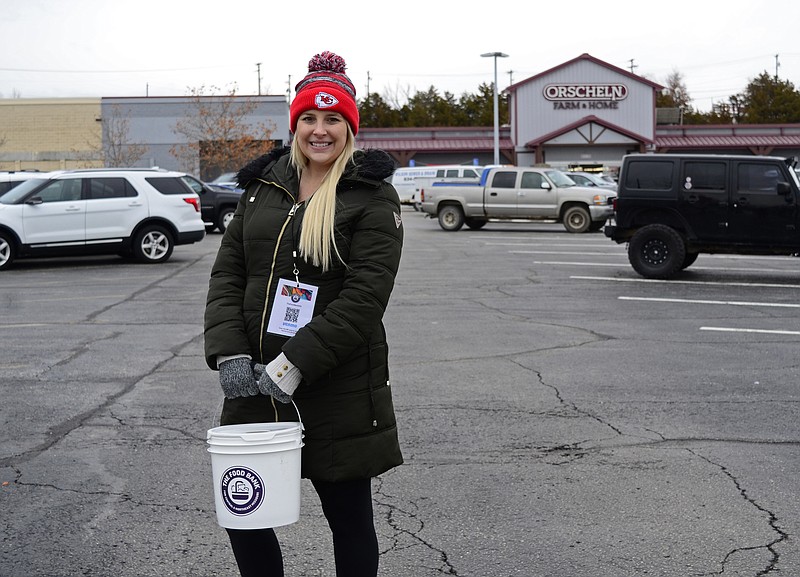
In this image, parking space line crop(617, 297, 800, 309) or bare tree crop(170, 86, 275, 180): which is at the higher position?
bare tree crop(170, 86, 275, 180)

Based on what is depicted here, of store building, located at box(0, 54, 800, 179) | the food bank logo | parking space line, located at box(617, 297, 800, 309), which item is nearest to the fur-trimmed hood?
the food bank logo

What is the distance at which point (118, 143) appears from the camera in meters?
55.6

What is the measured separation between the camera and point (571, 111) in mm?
59469

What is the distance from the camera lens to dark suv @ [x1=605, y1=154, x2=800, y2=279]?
15617 millimetres

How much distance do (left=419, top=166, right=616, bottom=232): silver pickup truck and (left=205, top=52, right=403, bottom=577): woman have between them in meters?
25.9

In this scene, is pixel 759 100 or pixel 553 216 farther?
pixel 759 100

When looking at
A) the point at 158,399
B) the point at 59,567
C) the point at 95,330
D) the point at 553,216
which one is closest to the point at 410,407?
the point at 158,399

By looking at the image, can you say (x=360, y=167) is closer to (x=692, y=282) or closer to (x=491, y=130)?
(x=692, y=282)

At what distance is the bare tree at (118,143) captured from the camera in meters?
53.8

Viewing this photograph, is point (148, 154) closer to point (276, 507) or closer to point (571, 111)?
point (571, 111)

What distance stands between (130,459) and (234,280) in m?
2.99

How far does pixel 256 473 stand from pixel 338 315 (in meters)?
0.53

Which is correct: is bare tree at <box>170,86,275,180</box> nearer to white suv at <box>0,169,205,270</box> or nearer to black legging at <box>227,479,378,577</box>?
white suv at <box>0,169,205,270</box>

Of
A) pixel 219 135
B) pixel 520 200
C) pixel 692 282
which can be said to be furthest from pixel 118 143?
pixel 692 282
